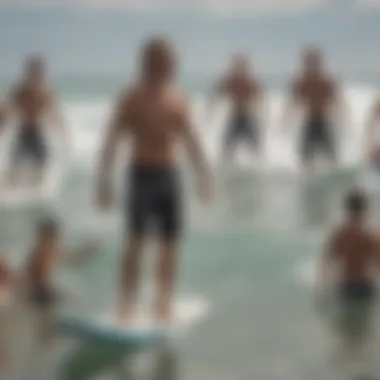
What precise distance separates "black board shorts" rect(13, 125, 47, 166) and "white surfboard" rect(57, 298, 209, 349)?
0.81ft

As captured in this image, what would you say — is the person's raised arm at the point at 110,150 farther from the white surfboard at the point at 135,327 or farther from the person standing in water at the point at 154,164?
the white surfboard at the point at 135,327

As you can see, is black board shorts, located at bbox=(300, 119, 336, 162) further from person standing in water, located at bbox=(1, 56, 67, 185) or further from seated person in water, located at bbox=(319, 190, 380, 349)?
person standing in water, located at bbox=(1, 56, 67, 185)

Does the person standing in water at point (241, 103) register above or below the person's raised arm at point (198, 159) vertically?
above

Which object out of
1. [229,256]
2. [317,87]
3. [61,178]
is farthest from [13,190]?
[317,87]

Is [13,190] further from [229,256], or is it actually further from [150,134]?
[229,256]

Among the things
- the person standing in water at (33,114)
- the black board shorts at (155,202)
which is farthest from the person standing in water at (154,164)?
the person standing in water at (33,114)

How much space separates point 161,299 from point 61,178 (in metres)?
0.24

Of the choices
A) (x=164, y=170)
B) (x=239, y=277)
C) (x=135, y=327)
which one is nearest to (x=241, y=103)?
(x=164, y=170)

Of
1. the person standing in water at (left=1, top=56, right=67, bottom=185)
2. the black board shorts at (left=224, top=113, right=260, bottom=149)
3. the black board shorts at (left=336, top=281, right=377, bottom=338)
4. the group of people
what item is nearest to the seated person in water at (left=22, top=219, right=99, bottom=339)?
the group of people

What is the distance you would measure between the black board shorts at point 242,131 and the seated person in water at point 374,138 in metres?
0.17

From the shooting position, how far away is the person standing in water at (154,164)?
1520 millimetres

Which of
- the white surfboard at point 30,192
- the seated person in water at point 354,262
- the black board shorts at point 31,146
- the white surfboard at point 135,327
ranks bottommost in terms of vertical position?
the white surfboard at point 135,327

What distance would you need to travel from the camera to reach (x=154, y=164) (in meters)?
1.52

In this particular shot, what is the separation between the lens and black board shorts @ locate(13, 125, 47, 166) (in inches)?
62.1
